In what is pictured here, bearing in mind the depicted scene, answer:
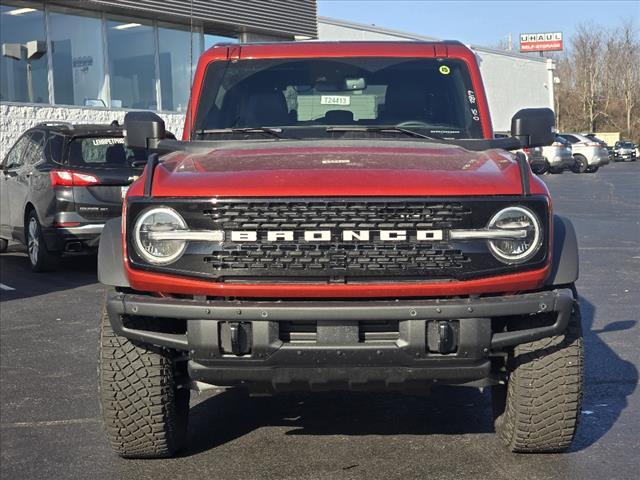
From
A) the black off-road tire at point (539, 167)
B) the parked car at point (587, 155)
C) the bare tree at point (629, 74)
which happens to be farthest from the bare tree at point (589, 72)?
the black off-road tire at point (539, 167)

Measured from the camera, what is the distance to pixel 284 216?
3.85 m

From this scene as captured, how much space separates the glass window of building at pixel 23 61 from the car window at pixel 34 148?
261 inches

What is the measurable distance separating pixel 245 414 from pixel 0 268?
7434 millimetres

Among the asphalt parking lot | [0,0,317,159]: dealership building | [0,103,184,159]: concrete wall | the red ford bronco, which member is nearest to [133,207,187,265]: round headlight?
the red ford bronco

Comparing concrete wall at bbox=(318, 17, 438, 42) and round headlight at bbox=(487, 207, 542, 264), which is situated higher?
concrete wall at bbox=(318, 17, 438, 42)

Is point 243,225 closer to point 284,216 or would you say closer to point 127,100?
point 284,216

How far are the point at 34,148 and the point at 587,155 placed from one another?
3145 centimetres

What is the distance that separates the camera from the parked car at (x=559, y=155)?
37438 millimetres

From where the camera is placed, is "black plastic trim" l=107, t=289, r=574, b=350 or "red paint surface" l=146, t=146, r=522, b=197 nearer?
"black plastic trim" l=107, t=289, r=574, b=350

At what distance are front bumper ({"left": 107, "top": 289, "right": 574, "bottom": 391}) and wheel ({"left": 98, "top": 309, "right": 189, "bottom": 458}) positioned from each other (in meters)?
0.26

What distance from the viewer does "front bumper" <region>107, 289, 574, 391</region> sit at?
3.81 meters

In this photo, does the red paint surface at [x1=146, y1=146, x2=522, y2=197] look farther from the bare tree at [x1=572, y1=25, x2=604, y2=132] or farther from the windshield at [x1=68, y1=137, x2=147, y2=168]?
the bare tree at [x1=572, y1=25, x2=604, y2=132]

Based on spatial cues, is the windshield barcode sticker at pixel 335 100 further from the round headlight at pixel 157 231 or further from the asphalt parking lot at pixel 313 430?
the round headlight at pixel 157 231

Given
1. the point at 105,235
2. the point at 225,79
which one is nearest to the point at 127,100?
the point at 225,79
